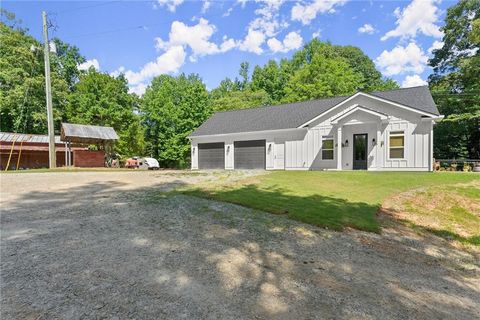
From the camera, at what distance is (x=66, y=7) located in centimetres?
1670

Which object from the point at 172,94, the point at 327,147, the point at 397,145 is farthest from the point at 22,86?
the point at 397,145

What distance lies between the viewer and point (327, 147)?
16562 mm

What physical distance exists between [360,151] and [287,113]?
6.37 metres

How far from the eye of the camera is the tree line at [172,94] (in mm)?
24484

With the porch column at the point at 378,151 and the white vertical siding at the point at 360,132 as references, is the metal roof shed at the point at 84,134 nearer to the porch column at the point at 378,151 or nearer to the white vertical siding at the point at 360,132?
the white vertical siding at the point at 360,132

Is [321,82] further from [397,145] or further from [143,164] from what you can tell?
[143,164]

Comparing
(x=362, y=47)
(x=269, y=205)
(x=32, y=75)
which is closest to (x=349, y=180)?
(x=269, y=205)

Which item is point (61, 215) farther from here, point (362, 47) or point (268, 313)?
point (362, 47)

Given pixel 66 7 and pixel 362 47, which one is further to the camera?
pixel 362 47

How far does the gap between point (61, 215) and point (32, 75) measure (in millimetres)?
32895

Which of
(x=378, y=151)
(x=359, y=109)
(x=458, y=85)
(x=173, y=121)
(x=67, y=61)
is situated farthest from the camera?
(x=67, y=61)

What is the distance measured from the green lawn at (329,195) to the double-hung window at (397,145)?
314 centimetres

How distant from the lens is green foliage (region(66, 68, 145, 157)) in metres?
30.0

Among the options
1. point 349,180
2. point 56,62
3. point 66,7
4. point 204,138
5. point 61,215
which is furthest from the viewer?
point 56,62
